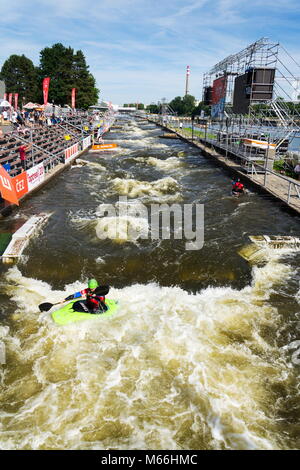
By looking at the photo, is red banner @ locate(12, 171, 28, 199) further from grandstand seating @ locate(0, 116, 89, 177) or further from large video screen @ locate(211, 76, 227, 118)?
large video screen @ locate(211, 76, 227, 118)

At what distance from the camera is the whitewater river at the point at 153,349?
259 inches

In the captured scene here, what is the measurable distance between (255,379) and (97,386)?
12.2ft

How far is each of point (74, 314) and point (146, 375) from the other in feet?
9.28

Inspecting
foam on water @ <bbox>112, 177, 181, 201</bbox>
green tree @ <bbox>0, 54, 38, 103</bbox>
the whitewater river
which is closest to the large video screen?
foam on water @ <bbox>112, 177, 181, 201</bbox>

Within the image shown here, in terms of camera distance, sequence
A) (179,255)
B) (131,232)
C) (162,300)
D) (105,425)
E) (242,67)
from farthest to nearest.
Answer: (242,67), (131,232), (179,255), (162,300), (105,425)

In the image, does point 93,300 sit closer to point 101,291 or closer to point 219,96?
point 101,291

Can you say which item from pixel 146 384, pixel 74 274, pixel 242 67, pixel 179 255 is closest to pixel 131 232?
pixel 179 255

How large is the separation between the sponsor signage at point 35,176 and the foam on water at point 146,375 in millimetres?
12759

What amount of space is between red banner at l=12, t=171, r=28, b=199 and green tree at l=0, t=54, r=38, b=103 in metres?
91.2

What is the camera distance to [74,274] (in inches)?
496

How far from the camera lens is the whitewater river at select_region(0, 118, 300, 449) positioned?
658 centimetres

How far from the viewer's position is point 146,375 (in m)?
7.86

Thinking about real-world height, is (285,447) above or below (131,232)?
below
